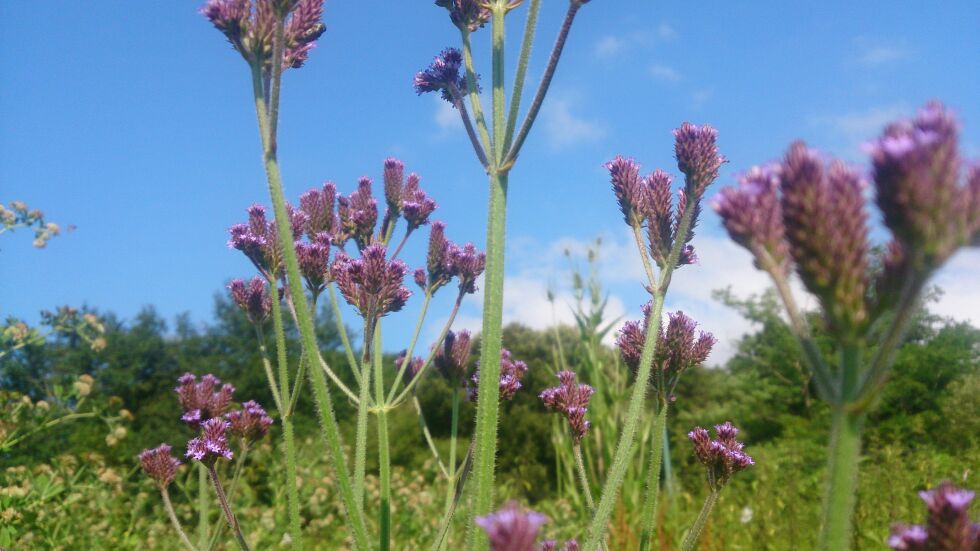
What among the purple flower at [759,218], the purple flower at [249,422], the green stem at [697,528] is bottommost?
the green stem at [697,528]

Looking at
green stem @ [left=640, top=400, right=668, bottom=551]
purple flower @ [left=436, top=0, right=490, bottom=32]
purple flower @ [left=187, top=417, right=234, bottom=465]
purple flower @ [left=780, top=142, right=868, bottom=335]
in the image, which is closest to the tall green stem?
purple flower @ [left=187, top=417, right=234, bottom=465]

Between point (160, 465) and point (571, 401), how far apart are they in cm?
210

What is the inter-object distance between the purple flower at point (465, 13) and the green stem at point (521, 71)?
23.7 inches

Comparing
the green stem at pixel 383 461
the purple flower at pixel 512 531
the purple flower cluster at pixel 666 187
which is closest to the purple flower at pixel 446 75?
the purple flower cluster at pixel 666 187

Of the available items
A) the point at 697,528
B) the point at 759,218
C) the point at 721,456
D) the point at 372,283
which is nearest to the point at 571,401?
the point at 721,456

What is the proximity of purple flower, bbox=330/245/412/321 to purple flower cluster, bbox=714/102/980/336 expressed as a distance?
2038mm

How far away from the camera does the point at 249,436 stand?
144 inches

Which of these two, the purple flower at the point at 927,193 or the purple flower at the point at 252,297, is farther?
the purple flower at the point at 252,297

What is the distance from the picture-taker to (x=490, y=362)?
2059mm

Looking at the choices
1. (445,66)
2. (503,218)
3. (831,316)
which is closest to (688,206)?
(503,218)

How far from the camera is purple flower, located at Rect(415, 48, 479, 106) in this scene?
2.98m

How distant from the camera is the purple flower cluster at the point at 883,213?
125 cm

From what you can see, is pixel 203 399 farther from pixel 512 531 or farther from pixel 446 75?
pixel 512 531

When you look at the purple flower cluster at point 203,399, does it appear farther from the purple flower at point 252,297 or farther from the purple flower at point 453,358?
the purple flower at point 453,358
